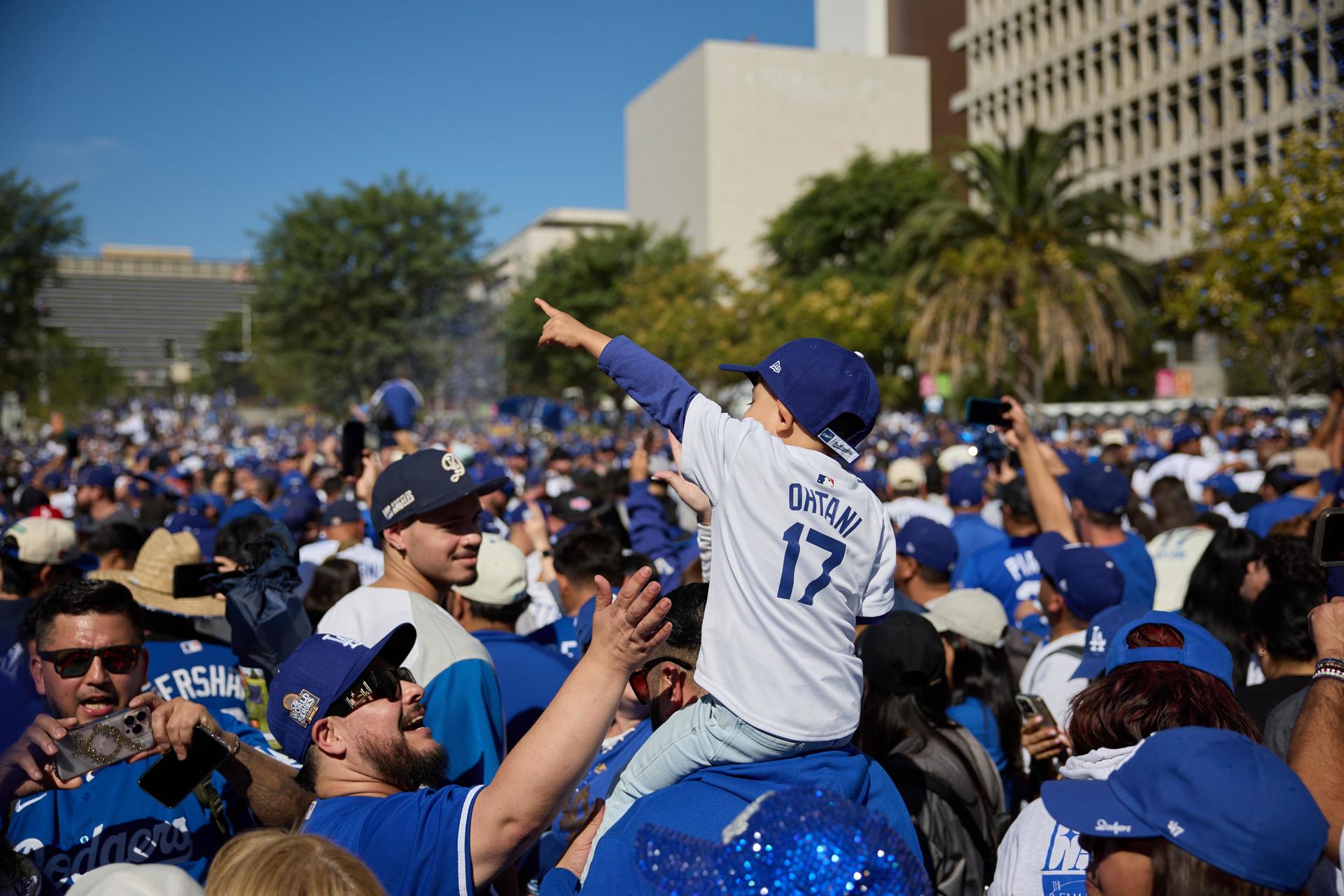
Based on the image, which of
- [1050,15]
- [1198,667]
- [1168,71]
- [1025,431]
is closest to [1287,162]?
[1025,431]

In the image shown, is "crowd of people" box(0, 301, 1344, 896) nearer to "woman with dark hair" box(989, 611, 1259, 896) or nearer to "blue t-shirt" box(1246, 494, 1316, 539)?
"woman with dark hair" box(989, 611, 1259, 896)

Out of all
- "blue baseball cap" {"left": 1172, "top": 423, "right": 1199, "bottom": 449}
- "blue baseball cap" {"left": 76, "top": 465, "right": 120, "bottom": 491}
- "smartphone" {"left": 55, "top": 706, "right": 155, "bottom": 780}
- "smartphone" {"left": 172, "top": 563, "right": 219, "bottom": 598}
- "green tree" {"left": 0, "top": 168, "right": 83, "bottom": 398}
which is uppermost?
"green tree" {"left": 0, "top": 168, "right": 83, "bottom": 398}

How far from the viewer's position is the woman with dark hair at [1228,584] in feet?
17.4

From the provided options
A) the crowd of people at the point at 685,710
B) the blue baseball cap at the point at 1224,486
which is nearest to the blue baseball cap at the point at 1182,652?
the crowd of people at the point at 685,710

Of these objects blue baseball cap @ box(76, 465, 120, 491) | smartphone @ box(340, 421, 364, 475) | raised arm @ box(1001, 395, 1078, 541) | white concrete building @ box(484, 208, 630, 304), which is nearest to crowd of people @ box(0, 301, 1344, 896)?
raised arm @ box(1001, 395, 1078, 541)

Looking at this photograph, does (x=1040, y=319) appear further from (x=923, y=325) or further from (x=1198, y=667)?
(x=1198, y=667)

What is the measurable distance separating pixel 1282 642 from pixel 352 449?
14.2ft

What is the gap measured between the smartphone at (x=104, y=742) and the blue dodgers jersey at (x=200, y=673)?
1752mm

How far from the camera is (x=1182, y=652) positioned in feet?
9.54

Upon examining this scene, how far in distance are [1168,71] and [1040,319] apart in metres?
24.8

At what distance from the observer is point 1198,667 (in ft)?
9.44

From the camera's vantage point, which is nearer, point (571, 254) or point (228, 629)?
point (228, 629)

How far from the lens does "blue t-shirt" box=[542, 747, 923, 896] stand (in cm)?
210

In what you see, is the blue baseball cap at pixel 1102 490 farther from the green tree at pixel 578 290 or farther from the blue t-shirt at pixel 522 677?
the green tree at pixel 578 290
